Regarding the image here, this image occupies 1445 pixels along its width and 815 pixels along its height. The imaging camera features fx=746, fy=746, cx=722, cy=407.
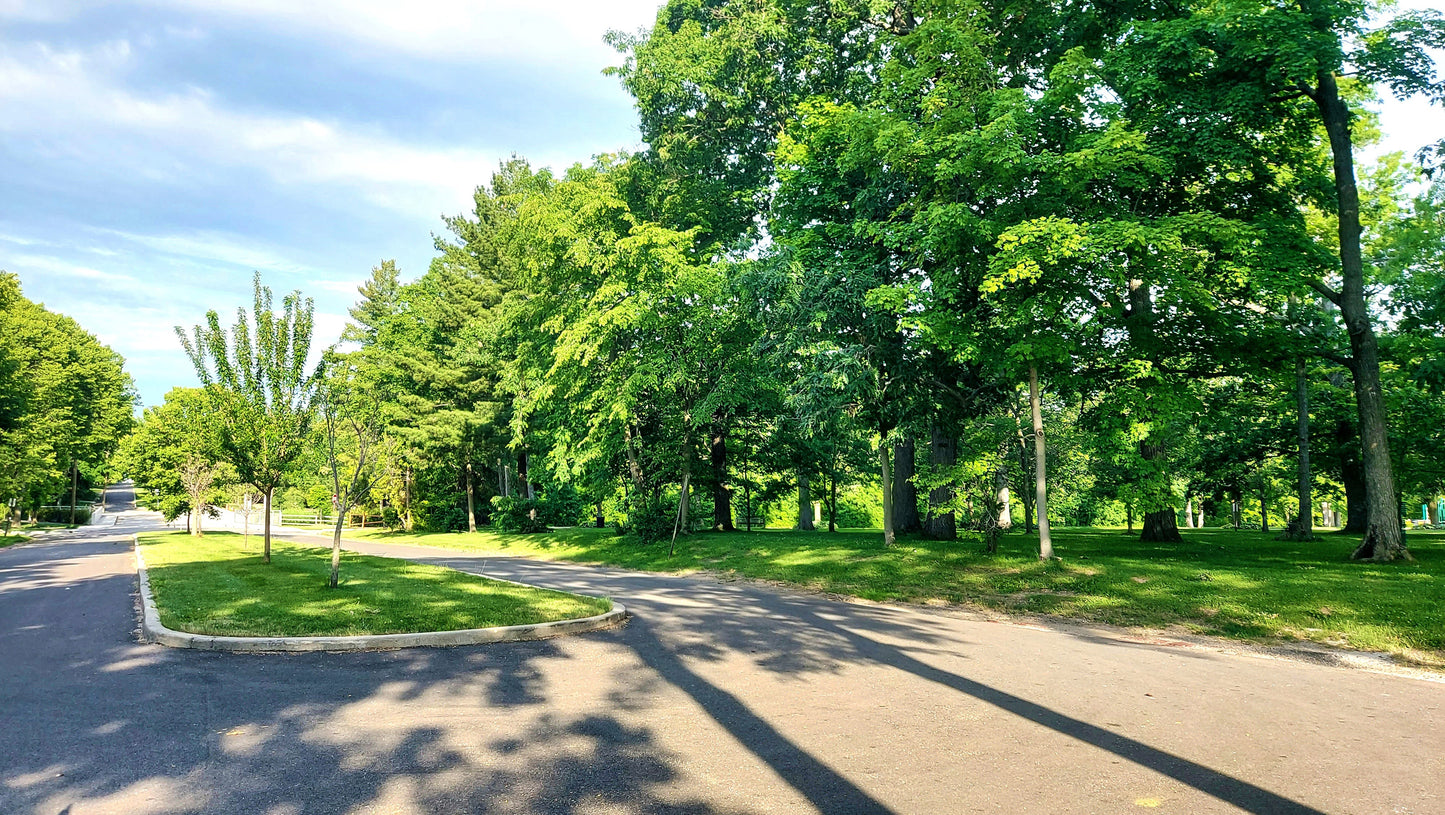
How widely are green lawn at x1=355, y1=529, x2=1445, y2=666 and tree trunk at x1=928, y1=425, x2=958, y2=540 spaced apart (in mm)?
772

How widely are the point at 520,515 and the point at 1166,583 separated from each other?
1159 inches

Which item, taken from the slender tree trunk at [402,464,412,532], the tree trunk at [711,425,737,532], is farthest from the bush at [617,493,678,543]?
the slender tree trunk at [402,464,412,532]

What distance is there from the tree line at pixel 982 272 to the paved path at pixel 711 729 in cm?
735

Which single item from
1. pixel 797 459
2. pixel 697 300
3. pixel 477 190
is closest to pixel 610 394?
pixel 697 300

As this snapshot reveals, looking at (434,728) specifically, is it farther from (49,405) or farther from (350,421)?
(49,405)

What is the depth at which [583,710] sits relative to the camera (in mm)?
5887

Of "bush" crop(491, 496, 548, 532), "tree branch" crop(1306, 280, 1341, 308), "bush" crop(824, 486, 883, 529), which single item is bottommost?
"bush" crop(824, 486, 883, 529)

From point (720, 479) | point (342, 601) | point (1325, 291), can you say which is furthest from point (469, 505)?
point (1325, 291)

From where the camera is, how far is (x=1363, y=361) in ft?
48.5

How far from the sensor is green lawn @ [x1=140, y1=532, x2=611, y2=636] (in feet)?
29.7

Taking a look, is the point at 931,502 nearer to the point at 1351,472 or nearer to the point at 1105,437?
the point at 1105,437

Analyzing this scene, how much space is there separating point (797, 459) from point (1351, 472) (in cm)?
1767

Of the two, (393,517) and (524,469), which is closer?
(524,469)

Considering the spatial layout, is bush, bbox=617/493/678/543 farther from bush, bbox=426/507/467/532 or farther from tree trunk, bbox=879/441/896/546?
bush, bbox=426/507/467/532
